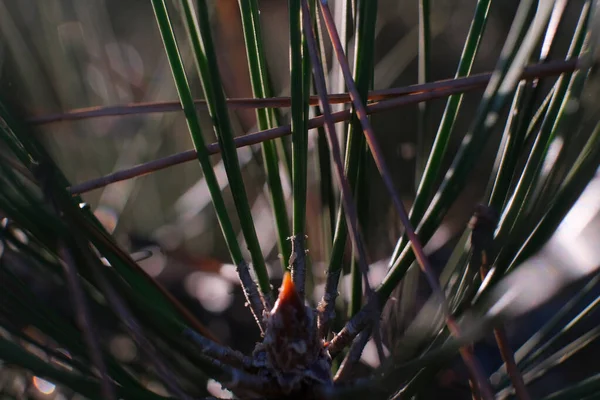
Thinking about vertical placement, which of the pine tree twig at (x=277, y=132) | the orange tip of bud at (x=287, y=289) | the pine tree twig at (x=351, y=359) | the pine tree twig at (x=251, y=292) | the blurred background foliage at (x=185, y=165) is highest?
the blurred background foliage at (x=185, y=165)

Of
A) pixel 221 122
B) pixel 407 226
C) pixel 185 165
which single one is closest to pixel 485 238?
pixel 407 226

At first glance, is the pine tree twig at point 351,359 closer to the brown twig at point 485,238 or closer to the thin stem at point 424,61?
the brown twig at point 485,238

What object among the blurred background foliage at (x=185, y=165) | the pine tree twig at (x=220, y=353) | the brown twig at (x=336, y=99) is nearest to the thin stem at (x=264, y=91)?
the brown twig at (x=336, y=99)

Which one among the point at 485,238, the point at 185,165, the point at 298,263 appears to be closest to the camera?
the point at 485,238

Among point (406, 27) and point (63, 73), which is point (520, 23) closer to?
point (63, 73)

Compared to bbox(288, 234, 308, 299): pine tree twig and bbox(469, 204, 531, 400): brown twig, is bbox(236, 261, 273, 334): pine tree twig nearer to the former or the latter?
bbox(288, 234, 308, 299): pine tree twig

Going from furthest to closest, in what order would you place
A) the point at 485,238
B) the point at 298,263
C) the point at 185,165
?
the point at 185,165 < the point at 298,263 < the point at 485,238

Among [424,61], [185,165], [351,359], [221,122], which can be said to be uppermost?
[185,165]

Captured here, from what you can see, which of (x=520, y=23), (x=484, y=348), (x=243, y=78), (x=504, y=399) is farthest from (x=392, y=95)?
(x=484, y=348)

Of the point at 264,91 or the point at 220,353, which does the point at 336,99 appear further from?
the point at 220,353
